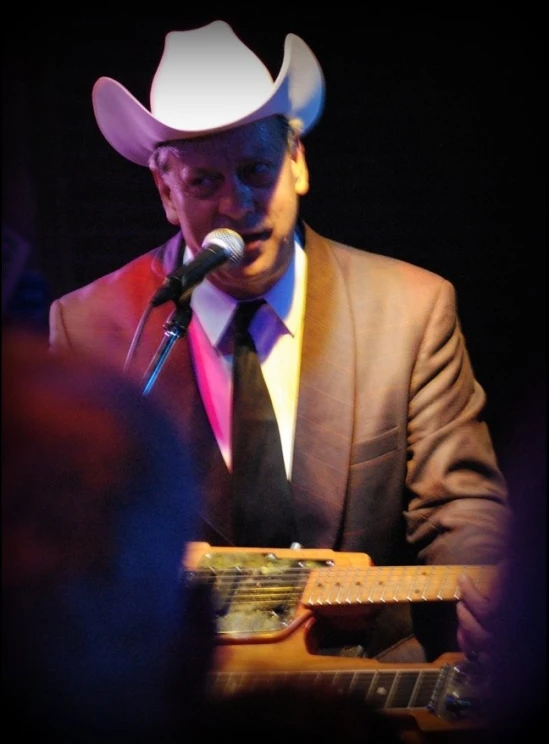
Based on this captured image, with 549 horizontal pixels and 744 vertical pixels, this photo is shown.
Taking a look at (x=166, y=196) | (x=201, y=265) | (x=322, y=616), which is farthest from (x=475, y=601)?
(x=166, y=196)

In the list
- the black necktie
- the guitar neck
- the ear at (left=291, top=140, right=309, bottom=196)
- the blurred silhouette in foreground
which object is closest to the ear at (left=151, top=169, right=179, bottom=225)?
the ear at (left=291, top=140, right=309, bottom=196)

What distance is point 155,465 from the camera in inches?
36.0

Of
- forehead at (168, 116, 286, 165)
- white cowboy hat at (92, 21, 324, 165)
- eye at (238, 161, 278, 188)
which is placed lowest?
eye at (238, 161, 278, 188)

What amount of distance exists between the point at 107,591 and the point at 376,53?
1479 millimetres

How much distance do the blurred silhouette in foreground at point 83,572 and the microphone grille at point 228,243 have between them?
71cm

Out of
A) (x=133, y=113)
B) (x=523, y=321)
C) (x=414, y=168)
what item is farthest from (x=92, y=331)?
(x=523, y=321)

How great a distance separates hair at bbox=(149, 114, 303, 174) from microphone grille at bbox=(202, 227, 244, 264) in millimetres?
324

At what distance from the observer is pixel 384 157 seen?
2.01 meters

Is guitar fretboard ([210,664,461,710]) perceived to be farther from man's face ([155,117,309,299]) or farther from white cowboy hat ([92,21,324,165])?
white cowboy hat ([92,21,324,165])

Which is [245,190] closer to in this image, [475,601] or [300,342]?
[300,342]

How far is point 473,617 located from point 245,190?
3.13 ft

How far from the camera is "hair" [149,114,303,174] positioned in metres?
1.90

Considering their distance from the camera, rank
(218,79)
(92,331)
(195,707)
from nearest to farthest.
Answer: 1. (195,707)
2. (218,79)
3. (92,331)

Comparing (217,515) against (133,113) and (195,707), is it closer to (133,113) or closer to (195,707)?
(133,113)
